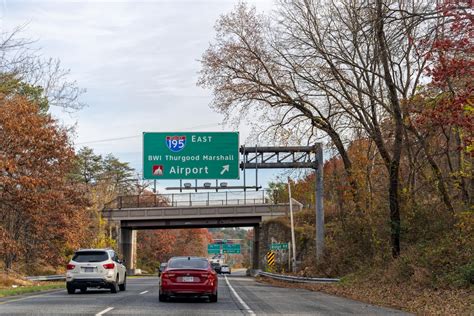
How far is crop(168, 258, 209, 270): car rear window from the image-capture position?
19.2 metres

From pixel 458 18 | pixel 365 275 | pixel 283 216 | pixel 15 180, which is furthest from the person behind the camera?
pixel 283 216

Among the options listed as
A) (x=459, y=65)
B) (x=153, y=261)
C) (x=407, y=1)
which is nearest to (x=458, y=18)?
(x=459, y=65)

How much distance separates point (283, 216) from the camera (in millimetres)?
57531

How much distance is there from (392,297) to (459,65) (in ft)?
27.8

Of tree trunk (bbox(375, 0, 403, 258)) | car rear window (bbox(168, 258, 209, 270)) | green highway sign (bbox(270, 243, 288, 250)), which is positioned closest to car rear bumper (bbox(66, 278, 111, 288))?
Result: car rear window (bbox(168, 258, 209, 270))

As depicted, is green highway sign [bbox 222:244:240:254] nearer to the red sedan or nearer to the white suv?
the white suv

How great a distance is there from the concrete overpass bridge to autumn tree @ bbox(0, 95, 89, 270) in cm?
1734

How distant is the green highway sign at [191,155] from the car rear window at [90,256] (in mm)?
11860

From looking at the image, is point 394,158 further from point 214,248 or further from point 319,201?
point 214,248

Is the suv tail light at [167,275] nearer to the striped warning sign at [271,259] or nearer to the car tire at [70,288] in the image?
the car tire at [70,288]

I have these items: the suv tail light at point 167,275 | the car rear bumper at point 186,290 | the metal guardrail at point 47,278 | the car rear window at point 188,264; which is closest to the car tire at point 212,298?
the car rear bumper at point 186,290

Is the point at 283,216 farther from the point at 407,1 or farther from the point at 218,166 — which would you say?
the point at 407,1

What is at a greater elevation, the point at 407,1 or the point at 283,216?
the point at 407,1

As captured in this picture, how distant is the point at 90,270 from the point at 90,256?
630 millimetres
